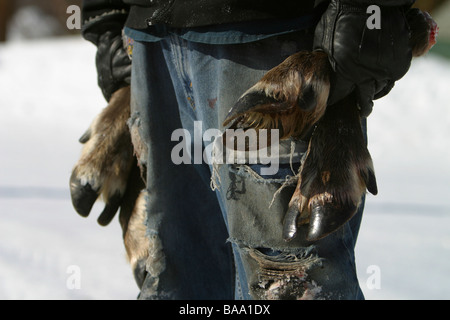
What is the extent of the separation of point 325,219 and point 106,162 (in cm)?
69

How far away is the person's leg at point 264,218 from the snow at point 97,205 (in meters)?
1.01

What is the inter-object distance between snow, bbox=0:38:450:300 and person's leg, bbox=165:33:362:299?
3.32 ft

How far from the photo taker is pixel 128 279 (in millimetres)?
2691

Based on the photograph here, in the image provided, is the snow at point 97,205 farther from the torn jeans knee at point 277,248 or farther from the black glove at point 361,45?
the black glove at point 361,45

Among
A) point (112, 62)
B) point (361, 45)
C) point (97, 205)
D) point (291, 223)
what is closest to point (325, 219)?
point (291, 223)

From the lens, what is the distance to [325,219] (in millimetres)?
1143

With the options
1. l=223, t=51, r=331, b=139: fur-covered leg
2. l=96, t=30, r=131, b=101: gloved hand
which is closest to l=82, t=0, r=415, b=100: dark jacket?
l=96, t=30, r=131, b=101: gloved hand

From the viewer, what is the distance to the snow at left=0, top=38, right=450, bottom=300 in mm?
2656

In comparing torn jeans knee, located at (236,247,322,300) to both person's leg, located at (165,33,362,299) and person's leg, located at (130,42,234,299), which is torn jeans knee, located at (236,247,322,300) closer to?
person's leg, located at (165,33,362,299)

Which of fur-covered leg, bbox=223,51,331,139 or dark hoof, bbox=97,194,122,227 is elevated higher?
fur-covered leg, bbox=223,51,331,139

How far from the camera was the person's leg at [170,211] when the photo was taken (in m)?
1.50

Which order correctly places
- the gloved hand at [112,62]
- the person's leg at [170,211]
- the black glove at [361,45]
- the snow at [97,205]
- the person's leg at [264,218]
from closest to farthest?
the black glove at [361,45] < the person's leg at [264,218] < the person's leg at [170,211] < the gloved hand at [112,62] < the snow at [97,205]

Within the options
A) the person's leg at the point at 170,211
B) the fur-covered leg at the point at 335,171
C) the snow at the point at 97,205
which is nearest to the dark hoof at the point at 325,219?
the fur-covered leg at the point at 335,171
